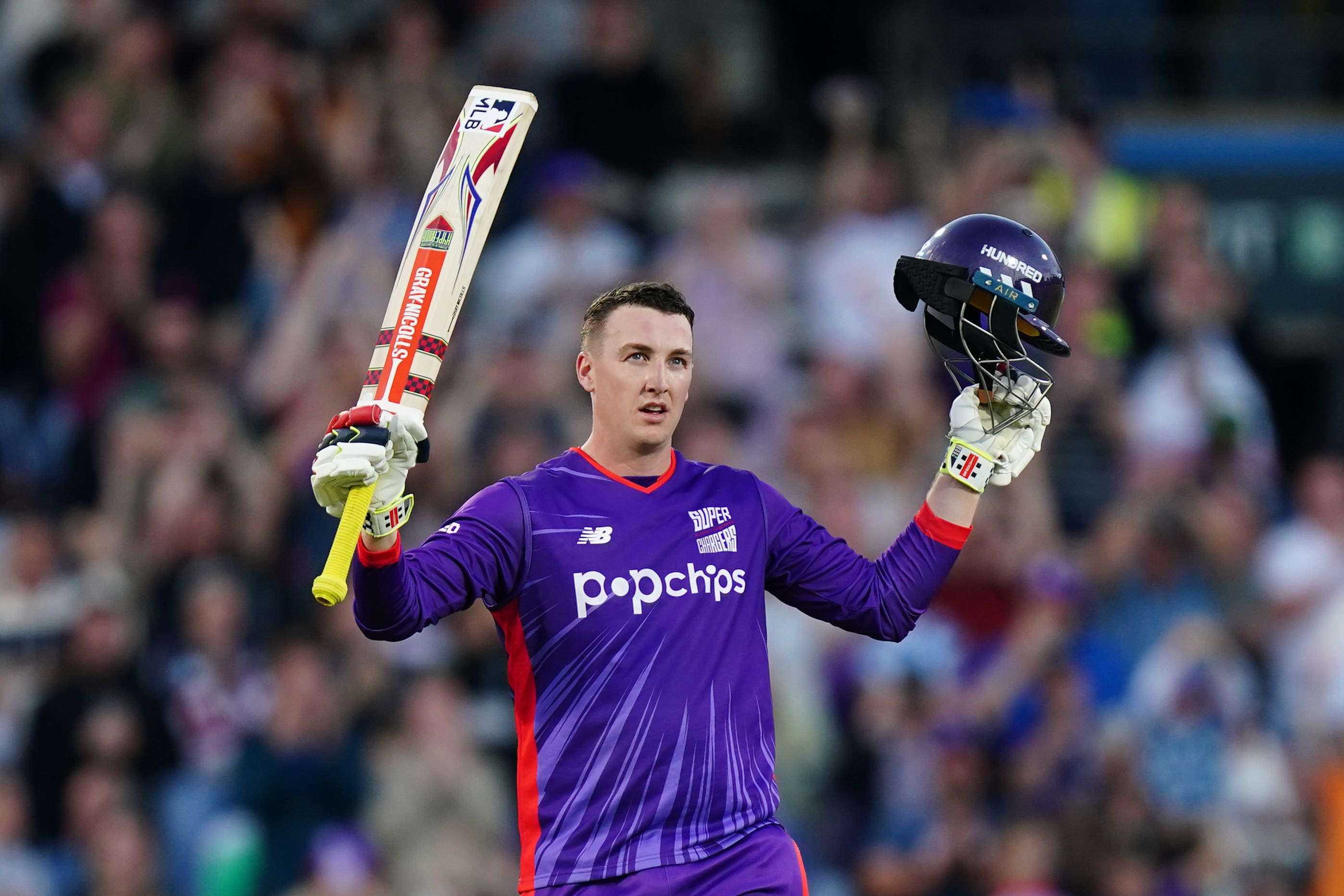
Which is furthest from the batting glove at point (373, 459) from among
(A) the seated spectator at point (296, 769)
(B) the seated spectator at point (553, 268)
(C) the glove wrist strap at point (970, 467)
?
(B) the seated spectator at point (553, 268)

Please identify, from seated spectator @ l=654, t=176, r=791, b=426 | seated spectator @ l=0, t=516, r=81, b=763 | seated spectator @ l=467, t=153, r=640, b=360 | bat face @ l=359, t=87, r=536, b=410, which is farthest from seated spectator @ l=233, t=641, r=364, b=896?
bat face @ l=359, t=87, r=536, b=410

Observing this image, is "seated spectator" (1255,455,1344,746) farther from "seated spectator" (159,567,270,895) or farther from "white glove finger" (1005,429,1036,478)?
"white glove finger" (1005,429,1036,478)

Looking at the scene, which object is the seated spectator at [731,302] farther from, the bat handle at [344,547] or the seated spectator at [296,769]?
the bat handle at [344,547]

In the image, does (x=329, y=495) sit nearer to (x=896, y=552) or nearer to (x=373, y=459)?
(x=373, y=459)

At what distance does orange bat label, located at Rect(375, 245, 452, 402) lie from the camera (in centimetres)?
604

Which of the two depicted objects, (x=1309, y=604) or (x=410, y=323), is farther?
(x=1309, y=604)

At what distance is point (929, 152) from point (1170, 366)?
2507 mm

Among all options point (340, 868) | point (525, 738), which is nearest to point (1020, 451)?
point (525, 738)

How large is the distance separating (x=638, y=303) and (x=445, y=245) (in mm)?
624

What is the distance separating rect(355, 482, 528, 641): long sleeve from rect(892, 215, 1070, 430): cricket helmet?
5.06ft

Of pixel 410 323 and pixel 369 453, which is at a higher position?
pixel 410 323

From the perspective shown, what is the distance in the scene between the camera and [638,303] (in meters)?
6.29

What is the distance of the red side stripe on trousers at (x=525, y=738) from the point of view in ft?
19.7

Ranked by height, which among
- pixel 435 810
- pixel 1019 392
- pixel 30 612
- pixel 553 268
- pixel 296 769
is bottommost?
pixel 435 810
